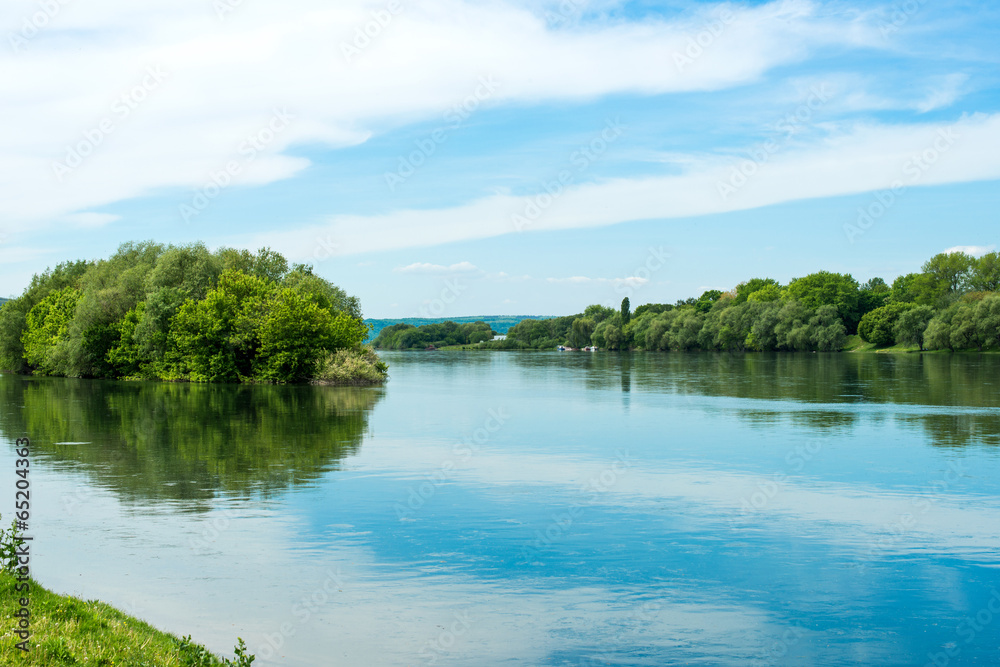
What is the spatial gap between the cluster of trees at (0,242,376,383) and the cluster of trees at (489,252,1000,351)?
83779 millimetres

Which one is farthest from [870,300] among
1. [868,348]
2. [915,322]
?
[915,322]

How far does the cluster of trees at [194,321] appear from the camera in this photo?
58.1m

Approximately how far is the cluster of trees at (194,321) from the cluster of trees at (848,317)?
275 ft

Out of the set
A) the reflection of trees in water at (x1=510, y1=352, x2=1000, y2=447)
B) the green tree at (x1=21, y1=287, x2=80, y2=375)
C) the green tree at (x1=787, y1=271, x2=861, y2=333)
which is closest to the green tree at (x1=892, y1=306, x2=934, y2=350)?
the green tree at (x1=787, y1=271, x2=861, y2=333)

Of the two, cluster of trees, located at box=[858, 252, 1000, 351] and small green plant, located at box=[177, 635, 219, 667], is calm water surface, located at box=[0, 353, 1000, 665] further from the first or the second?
cluster of trees, located at box=[858, 252, 1000, 351]

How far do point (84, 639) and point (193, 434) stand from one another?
21.0m

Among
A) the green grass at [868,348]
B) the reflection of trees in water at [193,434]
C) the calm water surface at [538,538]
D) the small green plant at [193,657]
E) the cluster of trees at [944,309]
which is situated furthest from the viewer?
the green grass at [868,348]

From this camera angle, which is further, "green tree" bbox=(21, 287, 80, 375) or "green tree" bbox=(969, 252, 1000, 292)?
"green tree" bbox=(969, 252, 1000, 292)

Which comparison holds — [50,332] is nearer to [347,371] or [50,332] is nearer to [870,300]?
[347,371]

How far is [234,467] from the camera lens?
20.6 m

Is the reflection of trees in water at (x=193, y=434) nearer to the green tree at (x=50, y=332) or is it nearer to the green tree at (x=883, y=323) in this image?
the green tree at (x=50, y=332)

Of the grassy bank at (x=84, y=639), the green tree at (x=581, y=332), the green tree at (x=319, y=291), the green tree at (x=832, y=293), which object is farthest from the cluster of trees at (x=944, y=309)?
the grassy bank at (x=84, y=639)

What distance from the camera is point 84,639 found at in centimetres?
767

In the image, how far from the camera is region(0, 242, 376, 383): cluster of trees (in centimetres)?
5812
